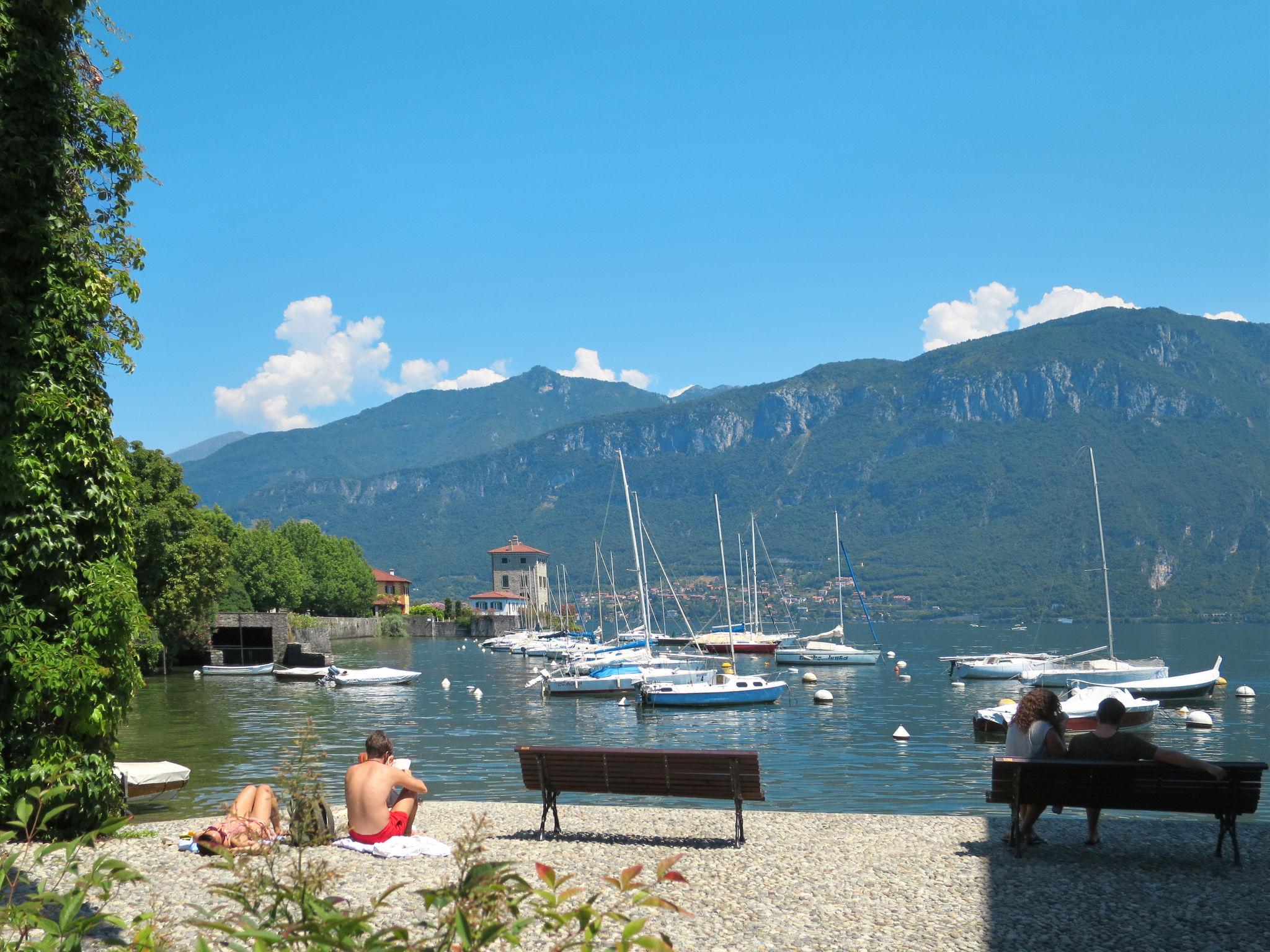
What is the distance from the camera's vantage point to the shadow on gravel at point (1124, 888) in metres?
8.05

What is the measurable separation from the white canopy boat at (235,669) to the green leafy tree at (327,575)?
40.8 metres

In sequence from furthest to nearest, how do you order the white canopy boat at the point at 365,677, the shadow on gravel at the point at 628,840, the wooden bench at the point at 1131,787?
the white canopy boat at the point at 365,677
the shadow on gravel at the point at 628,840
the wooden bench at the point at 1131,787

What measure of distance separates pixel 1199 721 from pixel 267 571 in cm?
6893

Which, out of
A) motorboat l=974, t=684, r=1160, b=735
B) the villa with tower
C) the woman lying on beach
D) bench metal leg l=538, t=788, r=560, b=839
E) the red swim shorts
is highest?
the villa with tower

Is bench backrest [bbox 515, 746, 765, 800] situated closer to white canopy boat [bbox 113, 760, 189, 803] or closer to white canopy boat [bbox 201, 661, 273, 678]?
white canopy boat [bbox 113, 760, 189, 803]

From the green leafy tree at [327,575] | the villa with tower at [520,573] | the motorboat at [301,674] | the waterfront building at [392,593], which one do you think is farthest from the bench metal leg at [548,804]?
the villa with tower at [520,573]

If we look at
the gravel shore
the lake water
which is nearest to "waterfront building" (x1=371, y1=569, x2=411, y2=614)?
the lake water

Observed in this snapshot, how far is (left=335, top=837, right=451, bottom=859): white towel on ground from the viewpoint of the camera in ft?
34.3

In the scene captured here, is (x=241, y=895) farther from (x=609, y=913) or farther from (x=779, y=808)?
(x=779, y=808)

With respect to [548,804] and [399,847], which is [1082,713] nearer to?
[548,804]

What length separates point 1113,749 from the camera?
11.2 m

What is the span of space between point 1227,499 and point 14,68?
8208 inches

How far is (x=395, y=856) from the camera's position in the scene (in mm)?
10430

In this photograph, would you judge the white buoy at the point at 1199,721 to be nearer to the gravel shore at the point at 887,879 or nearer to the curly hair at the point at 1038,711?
the gravel shore at the point at 887,879
